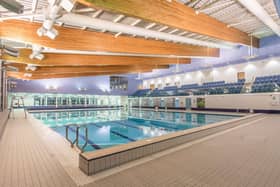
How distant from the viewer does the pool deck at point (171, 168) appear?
186 cm

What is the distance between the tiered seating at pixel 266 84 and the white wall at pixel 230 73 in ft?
1.41

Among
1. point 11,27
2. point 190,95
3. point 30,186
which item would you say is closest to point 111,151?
point 30,186

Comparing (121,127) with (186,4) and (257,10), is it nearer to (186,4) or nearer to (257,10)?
(186,4)

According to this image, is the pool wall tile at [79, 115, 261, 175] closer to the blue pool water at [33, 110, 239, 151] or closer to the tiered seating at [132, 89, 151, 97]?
the blue pool water at [33, 110, 239, 151]

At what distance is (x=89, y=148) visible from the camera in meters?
4.49

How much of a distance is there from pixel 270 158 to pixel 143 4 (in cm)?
345

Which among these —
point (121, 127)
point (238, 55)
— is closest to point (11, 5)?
point (121, 127)

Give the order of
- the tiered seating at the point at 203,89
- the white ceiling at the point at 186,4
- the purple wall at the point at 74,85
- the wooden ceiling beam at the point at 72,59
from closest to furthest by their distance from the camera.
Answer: the white ceiling at the point at 186,4, the wooden ceiling beam at the point at 72,59, the tiered seating at the point at 203,89, the purple wall at the point at 74,85

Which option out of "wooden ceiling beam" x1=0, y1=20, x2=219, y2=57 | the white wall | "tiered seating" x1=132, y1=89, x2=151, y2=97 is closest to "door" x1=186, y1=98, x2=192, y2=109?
the white wall

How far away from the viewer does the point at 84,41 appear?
16.1 ft

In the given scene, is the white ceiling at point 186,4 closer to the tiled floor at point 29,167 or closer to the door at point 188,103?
the tiled floor at point 29,167

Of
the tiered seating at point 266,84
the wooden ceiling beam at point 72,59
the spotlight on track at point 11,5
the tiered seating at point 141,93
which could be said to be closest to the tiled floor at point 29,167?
the spotlight on track at point 11,5

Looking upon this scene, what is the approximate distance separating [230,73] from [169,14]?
11.3 metres

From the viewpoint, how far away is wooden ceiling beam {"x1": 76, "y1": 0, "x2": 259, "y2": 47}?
2.90 m
